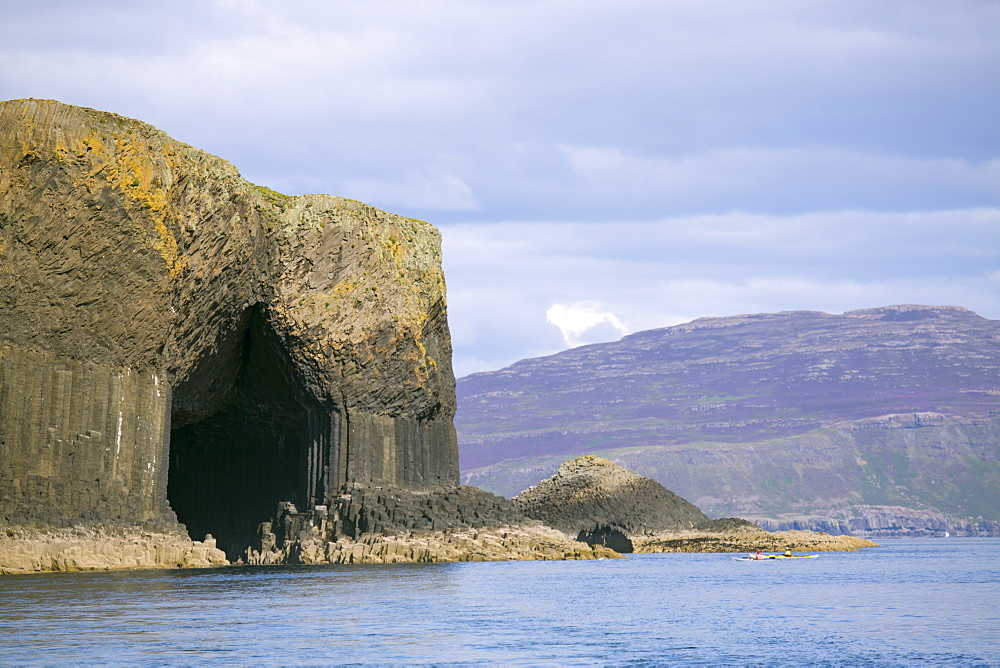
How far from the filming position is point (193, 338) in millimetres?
73750

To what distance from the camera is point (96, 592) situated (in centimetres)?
4966

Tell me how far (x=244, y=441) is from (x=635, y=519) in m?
70.5

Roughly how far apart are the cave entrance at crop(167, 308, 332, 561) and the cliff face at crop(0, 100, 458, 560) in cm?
15

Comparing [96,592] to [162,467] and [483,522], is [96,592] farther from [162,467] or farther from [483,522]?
[483,522]

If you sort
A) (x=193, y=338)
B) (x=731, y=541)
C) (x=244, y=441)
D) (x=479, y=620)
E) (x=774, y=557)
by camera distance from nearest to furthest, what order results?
1. (x=479, y=620)
2. (x=193, y=338)
3. (x=244, y=441)
4. (x=774, y=557)
5. (x=731, y=541)

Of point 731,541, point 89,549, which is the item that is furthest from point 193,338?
point 731,541

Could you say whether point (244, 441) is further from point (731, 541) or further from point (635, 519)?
point (635, 519)

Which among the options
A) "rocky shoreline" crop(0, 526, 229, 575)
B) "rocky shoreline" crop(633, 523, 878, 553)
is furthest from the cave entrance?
"rocky shoreline" crop(633, 523, 878, 553)

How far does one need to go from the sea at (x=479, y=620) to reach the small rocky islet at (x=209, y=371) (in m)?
6.00

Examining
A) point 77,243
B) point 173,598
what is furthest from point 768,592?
point 77,243

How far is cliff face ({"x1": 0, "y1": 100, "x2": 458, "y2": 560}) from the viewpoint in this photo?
62938 millimetres

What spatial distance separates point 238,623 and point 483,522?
4531 centimetres

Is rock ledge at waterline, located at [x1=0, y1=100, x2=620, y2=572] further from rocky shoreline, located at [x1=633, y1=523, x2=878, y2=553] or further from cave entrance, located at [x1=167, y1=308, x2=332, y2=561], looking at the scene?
rocky shoreline, located at [x1=633, y1=523, x2=878, y2=553]

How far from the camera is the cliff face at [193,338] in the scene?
62938mm
